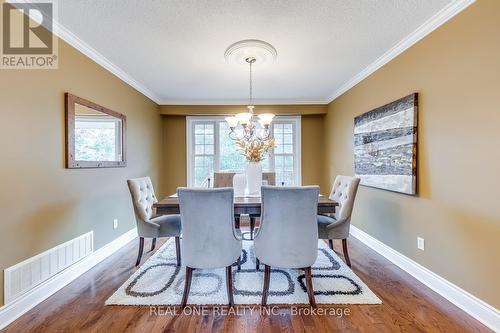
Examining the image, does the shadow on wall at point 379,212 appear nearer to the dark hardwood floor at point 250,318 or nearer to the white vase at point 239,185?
the dark hardwood floor at point 250,318

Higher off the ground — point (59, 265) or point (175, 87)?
point (175, 87)

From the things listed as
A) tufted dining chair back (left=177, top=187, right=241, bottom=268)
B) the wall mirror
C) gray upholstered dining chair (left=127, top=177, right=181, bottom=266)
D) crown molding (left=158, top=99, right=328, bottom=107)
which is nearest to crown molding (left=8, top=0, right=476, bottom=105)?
crown molding (left=158, top=99, right=328, bottom=107)

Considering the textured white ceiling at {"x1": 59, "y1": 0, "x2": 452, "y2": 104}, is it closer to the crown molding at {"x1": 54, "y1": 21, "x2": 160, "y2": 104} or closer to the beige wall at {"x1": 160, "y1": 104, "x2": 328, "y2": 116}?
the crown molding at {"x1": 54, "y1": 21, "x2": 160, "y2": 104}

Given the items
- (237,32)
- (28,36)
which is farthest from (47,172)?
(237,32)

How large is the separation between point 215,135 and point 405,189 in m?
3.55

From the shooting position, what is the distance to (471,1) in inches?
69.7

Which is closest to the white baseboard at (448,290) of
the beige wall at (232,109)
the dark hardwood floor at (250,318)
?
the dark hardwood floor at (250,318)

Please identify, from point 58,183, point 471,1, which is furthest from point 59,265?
point 471,1

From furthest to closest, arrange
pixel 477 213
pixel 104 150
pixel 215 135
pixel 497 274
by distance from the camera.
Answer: pixel 215 135
pixel 104 150
pixel 477 213
pixel 497 274

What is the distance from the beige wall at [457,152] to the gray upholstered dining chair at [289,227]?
120 cm

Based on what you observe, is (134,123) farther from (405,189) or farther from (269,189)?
(405,189)

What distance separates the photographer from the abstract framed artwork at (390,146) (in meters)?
2.37

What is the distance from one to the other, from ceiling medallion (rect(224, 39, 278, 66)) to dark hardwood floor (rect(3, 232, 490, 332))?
Answer: 249cm

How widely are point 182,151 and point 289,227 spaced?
360 centimetres
